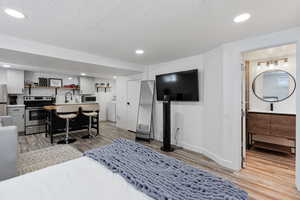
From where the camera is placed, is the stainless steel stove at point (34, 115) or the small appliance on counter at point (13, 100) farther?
the small appliance on counter at point (13, 100)

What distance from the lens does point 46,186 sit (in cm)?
106

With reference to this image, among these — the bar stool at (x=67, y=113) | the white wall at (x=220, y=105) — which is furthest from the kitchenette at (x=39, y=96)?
the white wall at (x=220, y=105)

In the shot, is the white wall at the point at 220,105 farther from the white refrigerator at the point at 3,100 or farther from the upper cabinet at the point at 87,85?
the white refrigerator at the point at 3,100

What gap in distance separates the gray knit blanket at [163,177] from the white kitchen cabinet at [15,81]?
205 inches

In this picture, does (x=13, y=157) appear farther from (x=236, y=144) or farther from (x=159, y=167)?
(x=236, y=144)

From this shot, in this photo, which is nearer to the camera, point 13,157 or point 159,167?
point 159,167

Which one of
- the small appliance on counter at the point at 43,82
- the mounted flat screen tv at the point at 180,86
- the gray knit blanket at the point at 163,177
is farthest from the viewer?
the small appliance on counter at the point at 43,82

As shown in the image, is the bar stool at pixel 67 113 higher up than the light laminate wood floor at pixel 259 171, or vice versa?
the bar stool at pixel 67 113

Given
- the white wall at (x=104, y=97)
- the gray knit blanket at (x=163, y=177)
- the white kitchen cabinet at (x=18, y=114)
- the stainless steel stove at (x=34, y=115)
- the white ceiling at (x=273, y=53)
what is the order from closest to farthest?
1. the gray knit blanket at (x=163, y=177)
2. the white ceiling at (x=273, y=53)
3. the white kitchen cabinet at (x=18, y=114)
4. the stainless steel stove at (x=34, y=115)
5. the white wall at (x=104, y=97)

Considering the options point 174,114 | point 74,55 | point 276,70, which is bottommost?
point 174,114

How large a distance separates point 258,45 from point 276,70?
177 centimetres

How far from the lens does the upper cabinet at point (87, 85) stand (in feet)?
21.1

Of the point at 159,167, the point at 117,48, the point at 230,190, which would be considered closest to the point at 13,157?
the point at 159,167

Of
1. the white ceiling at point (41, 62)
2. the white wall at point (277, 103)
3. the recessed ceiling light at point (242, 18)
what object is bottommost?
the white wall at point (277, 103)
